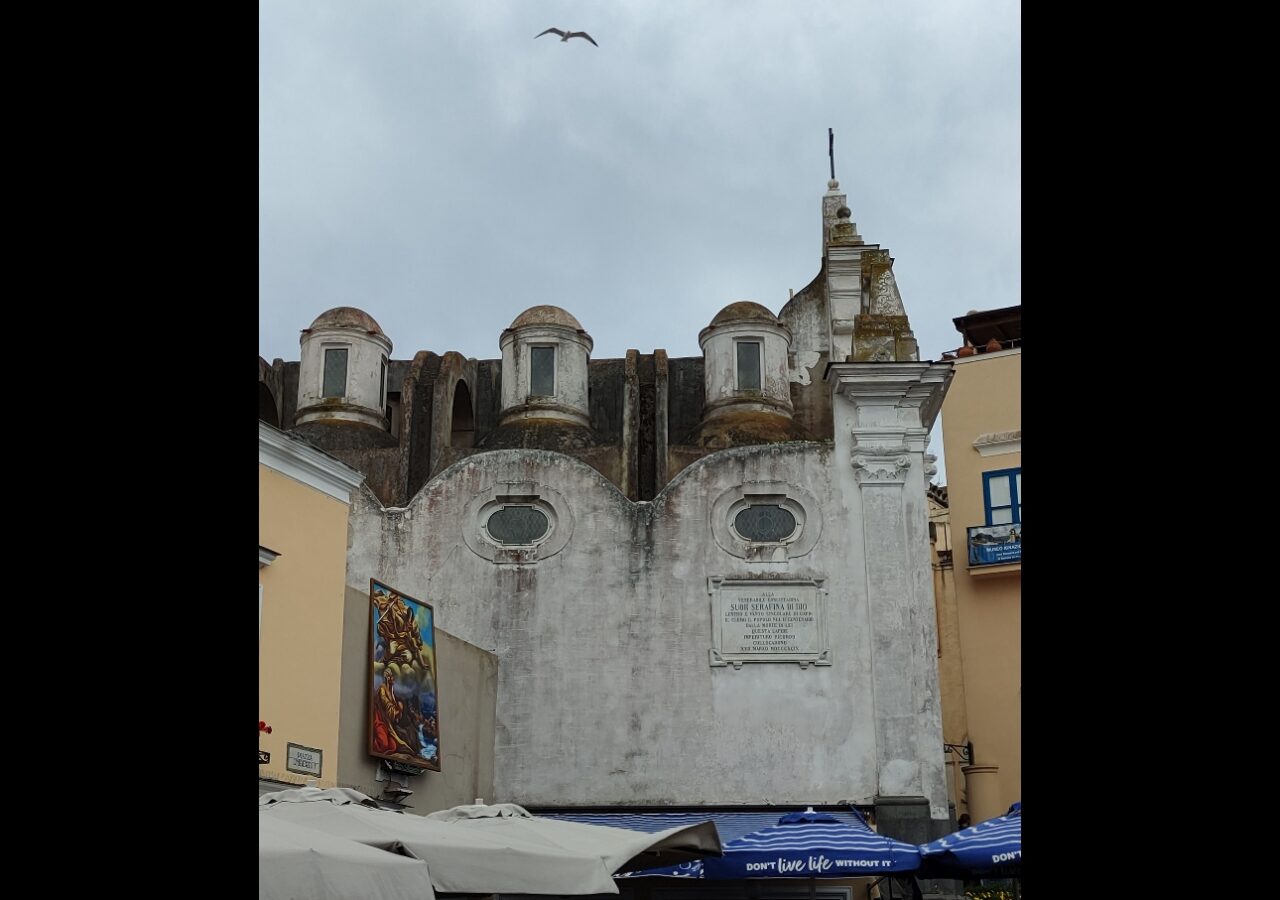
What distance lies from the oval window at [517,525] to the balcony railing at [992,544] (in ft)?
29.7

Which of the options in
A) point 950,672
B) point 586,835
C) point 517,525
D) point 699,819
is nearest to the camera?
point 586,835

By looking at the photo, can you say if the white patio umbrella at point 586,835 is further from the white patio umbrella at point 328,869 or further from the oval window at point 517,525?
the oval window at point 517,525

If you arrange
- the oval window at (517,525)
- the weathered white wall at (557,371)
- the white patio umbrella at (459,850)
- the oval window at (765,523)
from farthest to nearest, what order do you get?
the weathered white wall at (557,371) → the oval window at (517,525) → the oval window at (765,523) → the white patio umbrella at (459,850)

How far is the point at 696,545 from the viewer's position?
22047mm

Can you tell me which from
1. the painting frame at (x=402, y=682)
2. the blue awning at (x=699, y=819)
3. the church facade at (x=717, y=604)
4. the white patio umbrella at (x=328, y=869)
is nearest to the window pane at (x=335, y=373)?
the church facade at (x=717, y=604)

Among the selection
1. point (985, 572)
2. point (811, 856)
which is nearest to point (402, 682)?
point (811, 856)

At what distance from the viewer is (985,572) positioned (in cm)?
2755

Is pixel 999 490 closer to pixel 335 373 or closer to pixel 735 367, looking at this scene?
pixel 735 367

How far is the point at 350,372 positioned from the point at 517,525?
498 centimetres

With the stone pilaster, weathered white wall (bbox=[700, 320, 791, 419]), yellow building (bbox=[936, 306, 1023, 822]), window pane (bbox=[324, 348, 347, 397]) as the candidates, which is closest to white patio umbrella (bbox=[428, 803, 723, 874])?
the stone pilaster

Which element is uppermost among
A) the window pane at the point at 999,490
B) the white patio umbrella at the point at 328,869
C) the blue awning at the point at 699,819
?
the window pane at the point at 999,490

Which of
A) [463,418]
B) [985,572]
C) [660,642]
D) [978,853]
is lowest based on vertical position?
[978,853]

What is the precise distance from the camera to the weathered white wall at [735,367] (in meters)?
24.9
